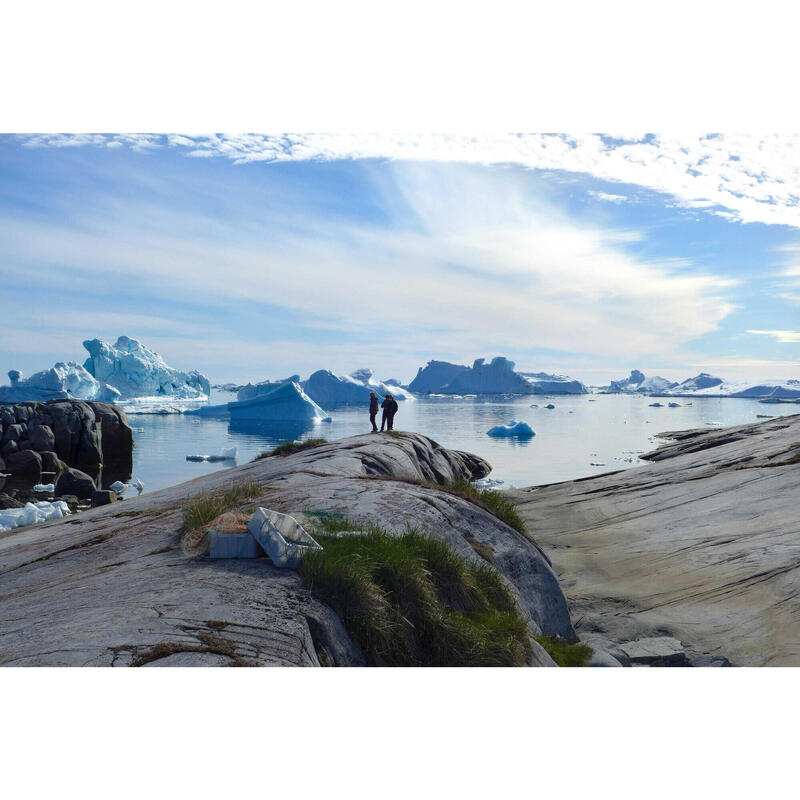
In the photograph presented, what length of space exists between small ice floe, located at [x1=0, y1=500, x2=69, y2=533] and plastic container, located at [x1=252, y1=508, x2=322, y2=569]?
13.3 metres

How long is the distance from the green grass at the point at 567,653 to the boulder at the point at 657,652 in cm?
75

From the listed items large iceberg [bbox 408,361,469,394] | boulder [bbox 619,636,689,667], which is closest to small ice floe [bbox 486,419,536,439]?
boulder [bbox 619,636,689,667]

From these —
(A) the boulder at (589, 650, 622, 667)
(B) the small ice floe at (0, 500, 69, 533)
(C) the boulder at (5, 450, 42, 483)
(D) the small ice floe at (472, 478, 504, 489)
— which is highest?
(A) the boulder at (589, 650, 622, 667)

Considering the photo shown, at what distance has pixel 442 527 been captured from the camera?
7164 millimetres

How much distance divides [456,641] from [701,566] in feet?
20.3

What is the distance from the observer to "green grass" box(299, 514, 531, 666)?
4512 mm

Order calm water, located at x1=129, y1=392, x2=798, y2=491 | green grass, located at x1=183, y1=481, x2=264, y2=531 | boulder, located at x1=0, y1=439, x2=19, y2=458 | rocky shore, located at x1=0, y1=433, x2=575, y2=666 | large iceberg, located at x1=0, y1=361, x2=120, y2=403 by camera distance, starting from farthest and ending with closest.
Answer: large iceberg, located at x1=0, y1=361, x2=120, y2=403 → calm water, located at x1=129, y1=392, x2=798, y2=491 → boulder, located at x1=0, y1=439, x2=19, y2=458 → green grass, located at x1=183, y1=481, x2=264, y2=531 → rocky shore, located at x1=0, y1=433, x2=575, y2=666

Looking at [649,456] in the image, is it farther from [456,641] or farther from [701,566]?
[456,641]

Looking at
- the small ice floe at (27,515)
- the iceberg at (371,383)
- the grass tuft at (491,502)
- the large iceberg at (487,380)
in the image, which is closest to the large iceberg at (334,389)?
the iceberg at (371,383)

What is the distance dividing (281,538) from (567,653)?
3242mm

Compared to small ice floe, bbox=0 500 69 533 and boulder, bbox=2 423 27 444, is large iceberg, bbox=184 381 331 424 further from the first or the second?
small ice floe, bbox=0 500 69 533

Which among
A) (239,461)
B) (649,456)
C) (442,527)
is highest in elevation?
(442,527)

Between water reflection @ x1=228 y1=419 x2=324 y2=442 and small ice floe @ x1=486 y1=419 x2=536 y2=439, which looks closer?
small ice floe @ x1=486 y1=419 x2=536 y2=439

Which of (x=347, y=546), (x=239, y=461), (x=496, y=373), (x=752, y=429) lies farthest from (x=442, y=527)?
(x=496, y=373)
